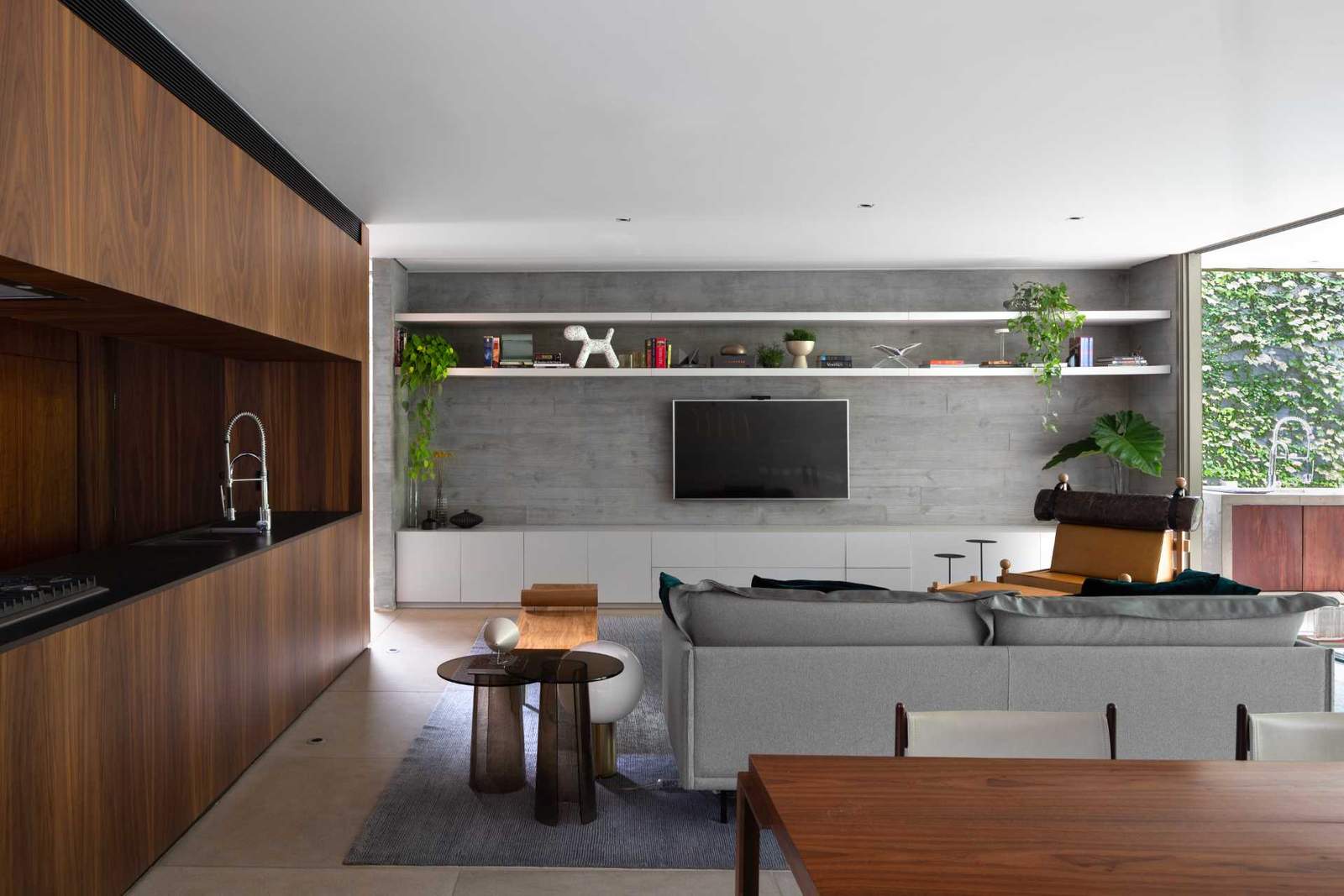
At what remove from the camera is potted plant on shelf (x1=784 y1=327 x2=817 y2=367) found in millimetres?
6859

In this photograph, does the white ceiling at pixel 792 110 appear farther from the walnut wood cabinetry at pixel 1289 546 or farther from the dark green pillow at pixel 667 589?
the walnut wood cabinetry at pixel 1289 546

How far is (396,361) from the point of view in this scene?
21.7ft

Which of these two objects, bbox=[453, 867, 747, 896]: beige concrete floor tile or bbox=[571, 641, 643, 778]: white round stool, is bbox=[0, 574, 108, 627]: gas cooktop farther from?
bbox=[571, 641, 643, 778]: white round stool

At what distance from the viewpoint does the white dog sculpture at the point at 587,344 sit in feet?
21.9

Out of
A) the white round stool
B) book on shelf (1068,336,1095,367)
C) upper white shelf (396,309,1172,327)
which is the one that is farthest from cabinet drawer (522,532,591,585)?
book on shelf (1068,336,1095,367)

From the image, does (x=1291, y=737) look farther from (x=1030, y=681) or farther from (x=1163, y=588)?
(x=1163, y=588)

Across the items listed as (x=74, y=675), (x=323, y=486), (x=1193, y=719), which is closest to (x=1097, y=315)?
(x=1193, y=719)

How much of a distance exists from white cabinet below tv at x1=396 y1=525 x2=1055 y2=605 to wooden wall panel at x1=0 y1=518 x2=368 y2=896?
2.43 m

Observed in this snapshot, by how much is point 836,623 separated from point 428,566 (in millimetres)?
4295

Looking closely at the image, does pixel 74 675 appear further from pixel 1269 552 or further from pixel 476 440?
pixel 1269 552

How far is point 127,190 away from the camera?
2.61 m

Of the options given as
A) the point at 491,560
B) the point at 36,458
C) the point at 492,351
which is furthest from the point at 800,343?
the point at 36,458

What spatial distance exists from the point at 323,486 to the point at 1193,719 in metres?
4.31

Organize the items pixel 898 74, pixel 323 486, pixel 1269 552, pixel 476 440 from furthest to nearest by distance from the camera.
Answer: pixel 476 440 < pixel 1269 552 < pixel 323 486 < pixel 898 74
